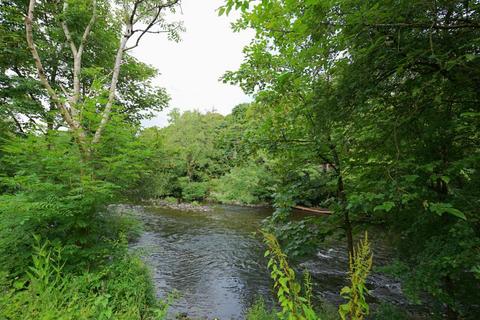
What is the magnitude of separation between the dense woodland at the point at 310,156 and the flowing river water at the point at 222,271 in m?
1.55

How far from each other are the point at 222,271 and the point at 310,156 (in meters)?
5.84

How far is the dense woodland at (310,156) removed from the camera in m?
2.31

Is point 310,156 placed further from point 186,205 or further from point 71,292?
point 186,205

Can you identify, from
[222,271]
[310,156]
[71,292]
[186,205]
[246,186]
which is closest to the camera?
[71,292]

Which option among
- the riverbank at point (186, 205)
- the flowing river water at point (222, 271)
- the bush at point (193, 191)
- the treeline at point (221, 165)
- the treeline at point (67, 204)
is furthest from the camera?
the bush at point (193, 191)

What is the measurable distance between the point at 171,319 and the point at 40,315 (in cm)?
335

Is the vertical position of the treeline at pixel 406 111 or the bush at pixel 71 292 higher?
the treeline at pixel 406 111

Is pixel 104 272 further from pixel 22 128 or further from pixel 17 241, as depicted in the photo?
pixel 22 128

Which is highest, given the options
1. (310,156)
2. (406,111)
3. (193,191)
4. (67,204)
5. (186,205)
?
(406,111)

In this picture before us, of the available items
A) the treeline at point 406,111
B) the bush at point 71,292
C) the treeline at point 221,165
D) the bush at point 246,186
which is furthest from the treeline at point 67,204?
the bush at point 246,186

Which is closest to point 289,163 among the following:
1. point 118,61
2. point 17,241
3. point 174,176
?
point 17,241

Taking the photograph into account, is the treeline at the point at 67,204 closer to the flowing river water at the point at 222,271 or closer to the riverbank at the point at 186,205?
the flowing river water at the point at 222,271

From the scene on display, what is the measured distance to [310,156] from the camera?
4160 mm

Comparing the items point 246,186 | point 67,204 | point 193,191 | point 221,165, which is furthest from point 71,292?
point 221,165
